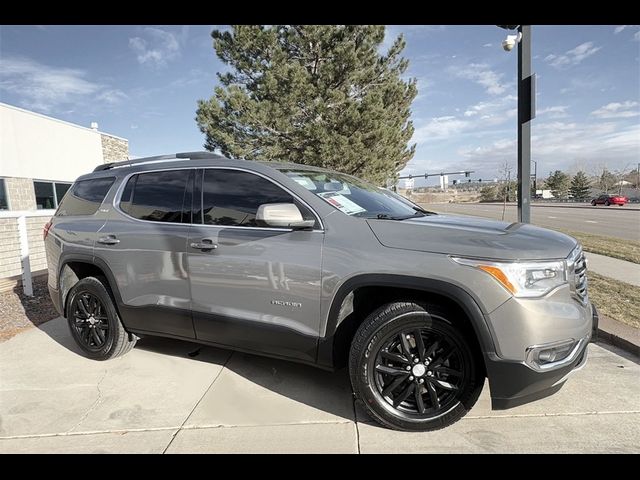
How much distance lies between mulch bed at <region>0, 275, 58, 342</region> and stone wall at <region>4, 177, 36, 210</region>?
9.97 m

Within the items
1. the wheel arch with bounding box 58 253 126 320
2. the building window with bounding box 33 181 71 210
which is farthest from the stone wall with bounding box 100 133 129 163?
the wheel arch with bounding box 58 253 126 320

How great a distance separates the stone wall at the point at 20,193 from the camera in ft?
48.9

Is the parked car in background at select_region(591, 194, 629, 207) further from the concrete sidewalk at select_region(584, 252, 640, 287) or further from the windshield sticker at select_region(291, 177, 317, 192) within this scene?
the windshield sticker at select_region(291, 177, 317, 192)

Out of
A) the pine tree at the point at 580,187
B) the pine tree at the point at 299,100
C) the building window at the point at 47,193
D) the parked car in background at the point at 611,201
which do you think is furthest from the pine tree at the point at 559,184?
the building window at the point at 47,193

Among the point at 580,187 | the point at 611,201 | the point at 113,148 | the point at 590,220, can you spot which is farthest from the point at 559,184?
the point at 113,148

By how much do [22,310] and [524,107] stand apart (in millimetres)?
7831

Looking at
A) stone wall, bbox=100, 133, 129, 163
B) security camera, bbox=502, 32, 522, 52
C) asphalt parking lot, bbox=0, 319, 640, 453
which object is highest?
stone wall, bbox=100, 133, 129, 163

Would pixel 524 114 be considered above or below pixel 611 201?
above

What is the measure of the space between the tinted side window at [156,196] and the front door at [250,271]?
221 millimetres

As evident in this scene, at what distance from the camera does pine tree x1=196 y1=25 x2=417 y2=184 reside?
12.9 m

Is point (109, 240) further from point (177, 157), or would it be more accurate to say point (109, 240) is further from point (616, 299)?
point (616, 299)

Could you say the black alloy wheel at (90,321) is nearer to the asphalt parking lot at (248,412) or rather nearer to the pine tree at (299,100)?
the asphalt parking lot at (248,412)

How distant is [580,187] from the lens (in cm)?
7731
